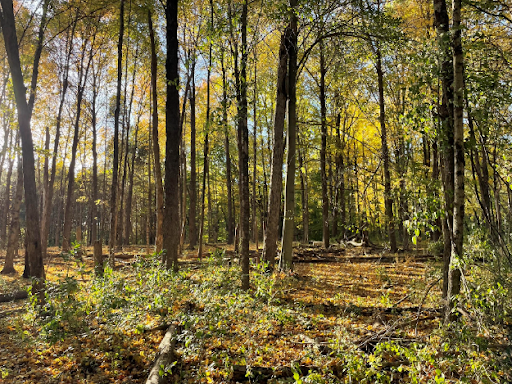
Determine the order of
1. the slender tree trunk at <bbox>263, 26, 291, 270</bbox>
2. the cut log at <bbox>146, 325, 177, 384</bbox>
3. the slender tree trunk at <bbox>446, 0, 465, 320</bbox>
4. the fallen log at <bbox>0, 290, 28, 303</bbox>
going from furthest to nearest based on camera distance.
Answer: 1. the slender tree trunk at <bbox>263, 26, 291, 270</bbox>
2. the fallen log at <bbox>0, 290, 28, 303</bbox>
3. the slender tree trunk at <bbox>446, 0, 465, 320</bbox>
4. the cut log at <bbox>146, 325, 177, 384</bbox>

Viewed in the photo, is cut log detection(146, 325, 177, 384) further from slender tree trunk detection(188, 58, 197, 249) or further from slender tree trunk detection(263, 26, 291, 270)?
slender tree trunk detection(188, 58, 197, 249)

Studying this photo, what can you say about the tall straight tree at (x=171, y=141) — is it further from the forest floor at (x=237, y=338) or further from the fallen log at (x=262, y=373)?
the fallen log at (x=262, y=373)

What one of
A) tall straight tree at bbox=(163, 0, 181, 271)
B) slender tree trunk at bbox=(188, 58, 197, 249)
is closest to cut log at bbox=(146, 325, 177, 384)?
tall straight tree at bbox=(163, 0, 181, 271)

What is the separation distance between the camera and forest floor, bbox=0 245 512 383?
3.35 m

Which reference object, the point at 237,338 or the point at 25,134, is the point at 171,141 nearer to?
the point at 25,134

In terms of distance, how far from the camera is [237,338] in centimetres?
468

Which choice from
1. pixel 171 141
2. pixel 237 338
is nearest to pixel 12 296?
pixel 171 141

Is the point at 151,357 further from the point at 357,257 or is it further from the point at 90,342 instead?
the point at 357,257

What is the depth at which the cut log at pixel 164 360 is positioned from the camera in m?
3.55

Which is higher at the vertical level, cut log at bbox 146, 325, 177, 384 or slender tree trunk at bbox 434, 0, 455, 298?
slender tree trunk at bbox 434, 0, 455, 298

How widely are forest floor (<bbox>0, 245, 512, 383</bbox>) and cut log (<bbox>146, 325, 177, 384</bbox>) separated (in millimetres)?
97

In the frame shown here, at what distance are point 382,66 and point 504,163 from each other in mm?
9785

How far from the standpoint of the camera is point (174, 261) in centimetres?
851

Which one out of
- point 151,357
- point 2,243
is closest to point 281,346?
point 151,357
